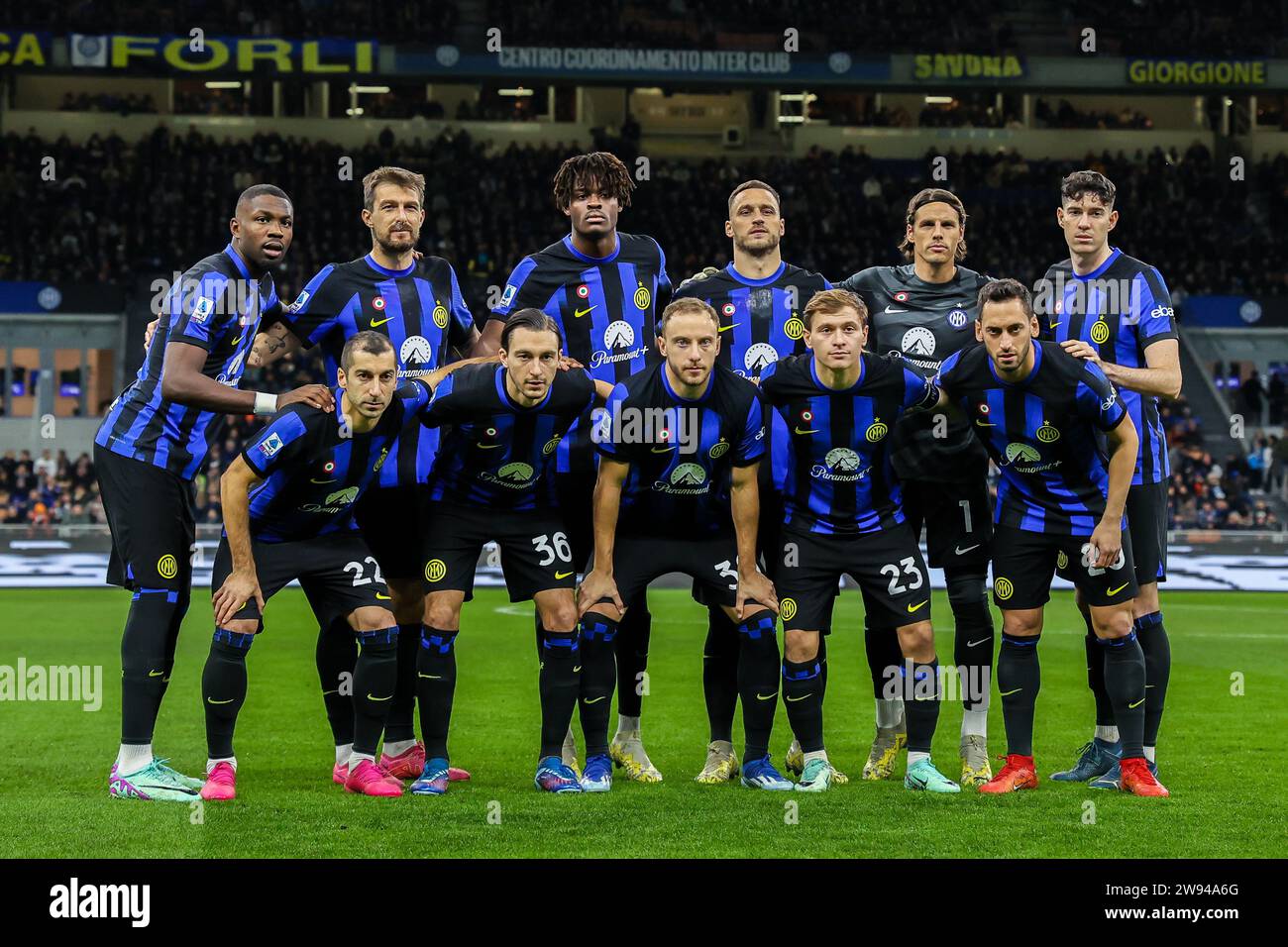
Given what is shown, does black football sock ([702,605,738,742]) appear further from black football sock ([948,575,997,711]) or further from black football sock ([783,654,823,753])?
black football sock ([948,575,997,711])

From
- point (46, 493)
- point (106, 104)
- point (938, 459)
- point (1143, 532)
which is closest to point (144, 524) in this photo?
point (938, 459)

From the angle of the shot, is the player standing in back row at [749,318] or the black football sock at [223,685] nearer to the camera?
the black football sock at [223,685]

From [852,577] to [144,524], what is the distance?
2.89 metres

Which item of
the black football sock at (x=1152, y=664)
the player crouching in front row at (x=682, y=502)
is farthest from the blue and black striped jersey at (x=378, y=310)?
the black football sock at (x=1152, y=664)

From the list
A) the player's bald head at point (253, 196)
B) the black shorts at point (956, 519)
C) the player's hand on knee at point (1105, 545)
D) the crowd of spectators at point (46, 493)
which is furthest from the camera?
the crowd of spectators at point (46, 493)

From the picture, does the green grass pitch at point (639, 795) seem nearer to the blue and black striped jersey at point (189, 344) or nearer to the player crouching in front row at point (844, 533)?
the player crouching in front row at point (844, 533)

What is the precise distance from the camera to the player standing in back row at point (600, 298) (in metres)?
6.81

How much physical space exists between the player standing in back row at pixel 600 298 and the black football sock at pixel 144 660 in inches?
69.2

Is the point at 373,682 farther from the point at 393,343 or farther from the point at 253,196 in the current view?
the point at 253,196

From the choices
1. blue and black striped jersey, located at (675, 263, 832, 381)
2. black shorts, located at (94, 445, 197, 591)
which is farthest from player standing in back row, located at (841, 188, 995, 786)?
black shorts, located at (94, 445, 197, 591)

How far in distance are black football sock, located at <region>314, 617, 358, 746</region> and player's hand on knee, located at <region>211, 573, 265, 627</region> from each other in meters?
A: 0.60

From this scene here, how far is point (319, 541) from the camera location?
20.3 feet

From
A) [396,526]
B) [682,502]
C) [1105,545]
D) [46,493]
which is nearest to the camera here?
[1105,545]

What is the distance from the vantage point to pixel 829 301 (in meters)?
6.10
